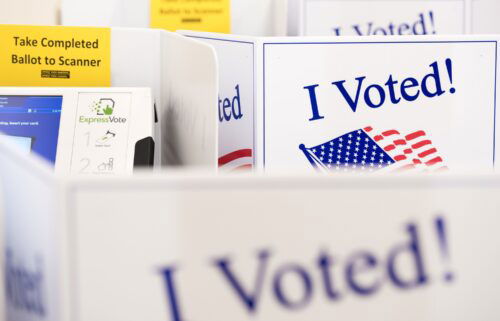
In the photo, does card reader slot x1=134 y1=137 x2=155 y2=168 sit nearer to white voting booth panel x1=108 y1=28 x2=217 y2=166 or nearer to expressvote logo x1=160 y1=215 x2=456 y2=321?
white voting booth panel x1=108 y1=28 x2=217 y2=166

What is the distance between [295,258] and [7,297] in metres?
0.38

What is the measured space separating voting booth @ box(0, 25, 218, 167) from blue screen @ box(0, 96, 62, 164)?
45 millimetres

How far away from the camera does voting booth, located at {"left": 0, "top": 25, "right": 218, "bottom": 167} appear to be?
1691 millimetres

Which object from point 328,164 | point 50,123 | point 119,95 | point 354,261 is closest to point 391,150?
point 328,164

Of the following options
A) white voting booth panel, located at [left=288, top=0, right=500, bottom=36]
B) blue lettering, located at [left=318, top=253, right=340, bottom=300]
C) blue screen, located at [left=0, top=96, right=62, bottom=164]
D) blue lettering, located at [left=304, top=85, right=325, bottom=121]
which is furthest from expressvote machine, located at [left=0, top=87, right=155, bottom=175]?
white voting booth panel, located at [left=288, top=0, right=500, bottom=36]

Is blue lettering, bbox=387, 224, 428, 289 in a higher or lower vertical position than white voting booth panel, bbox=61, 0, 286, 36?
lower

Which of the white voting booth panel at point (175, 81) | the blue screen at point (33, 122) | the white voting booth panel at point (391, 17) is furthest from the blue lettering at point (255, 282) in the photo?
the white voting booth panel at point (391, 17)

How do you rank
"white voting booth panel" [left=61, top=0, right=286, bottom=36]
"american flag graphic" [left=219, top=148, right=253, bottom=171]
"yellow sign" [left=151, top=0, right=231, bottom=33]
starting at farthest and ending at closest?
1. "white voting booth panel" [left=61, top=0, right=286, bottom=36]
2. "yellow sign" [left=151, top=0, right=231, bottom=33]
3. "american flag graphic" [left=219, top=148, right=253, bottom=171]

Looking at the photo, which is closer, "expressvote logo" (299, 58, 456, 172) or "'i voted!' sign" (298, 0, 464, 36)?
"expressvote logo" (299, 58, 456, 172)

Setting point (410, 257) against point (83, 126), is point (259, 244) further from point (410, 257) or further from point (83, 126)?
point (83, 126)

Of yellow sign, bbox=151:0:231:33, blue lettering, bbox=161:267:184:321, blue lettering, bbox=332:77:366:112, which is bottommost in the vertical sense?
blue lettering, bbox=161:267:184:321

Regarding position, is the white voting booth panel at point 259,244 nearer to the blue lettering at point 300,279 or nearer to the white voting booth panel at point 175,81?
the blue lettering at point 300,279

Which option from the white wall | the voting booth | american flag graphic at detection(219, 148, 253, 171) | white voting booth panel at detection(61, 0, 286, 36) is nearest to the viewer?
the voting booth

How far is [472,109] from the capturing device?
175cm
